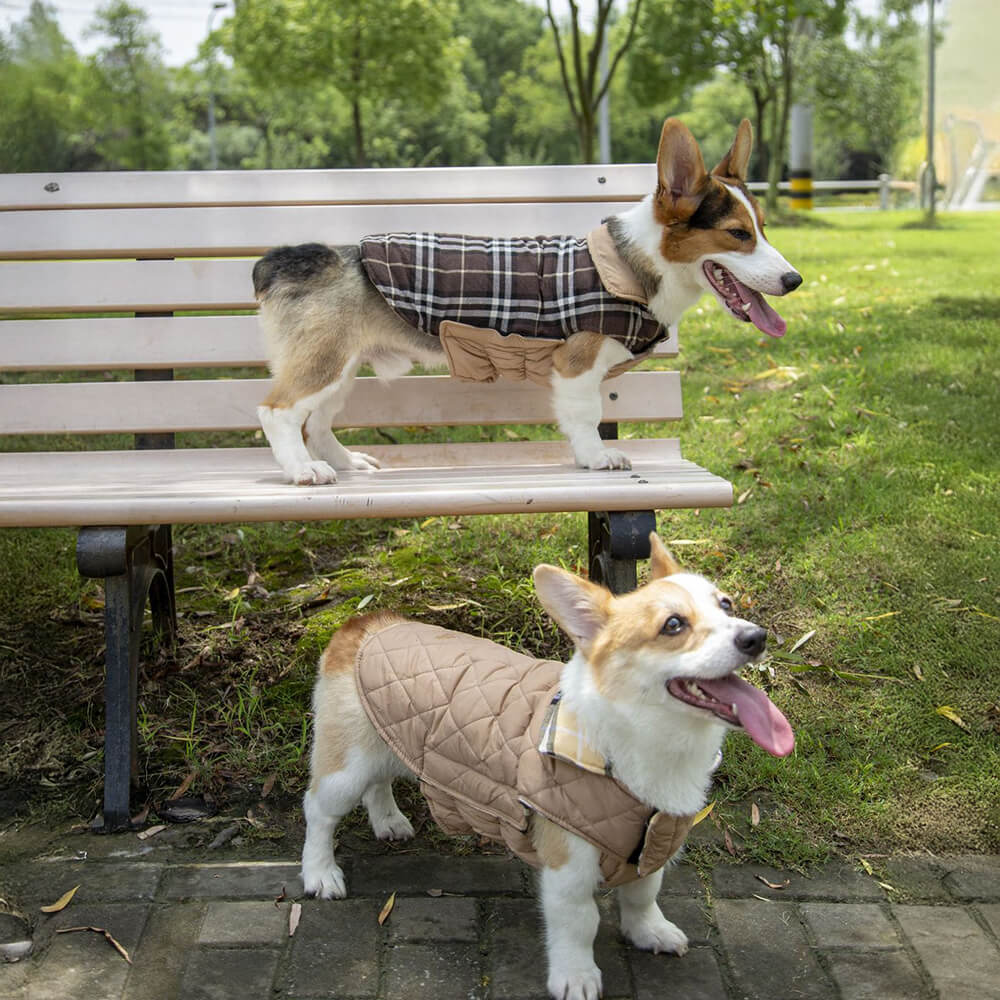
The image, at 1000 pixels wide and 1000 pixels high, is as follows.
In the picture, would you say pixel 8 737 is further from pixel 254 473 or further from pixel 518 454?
pixel 518 454

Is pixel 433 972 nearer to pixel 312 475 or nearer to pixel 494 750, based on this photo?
pixel 494 750

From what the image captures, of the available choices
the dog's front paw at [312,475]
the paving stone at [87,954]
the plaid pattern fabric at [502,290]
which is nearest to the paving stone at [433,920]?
the paving stone at [87,954]

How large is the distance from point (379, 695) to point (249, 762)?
843mm

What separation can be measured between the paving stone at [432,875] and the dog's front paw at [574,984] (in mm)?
407

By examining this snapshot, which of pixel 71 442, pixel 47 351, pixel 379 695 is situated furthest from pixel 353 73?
pixel 379 695

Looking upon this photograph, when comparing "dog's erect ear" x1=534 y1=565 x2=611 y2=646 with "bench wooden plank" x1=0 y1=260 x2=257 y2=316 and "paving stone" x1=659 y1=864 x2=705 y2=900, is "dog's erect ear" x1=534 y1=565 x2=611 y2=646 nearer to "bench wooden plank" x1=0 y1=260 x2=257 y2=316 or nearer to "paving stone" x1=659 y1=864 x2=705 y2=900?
"paving stone" x1=659 y1=864 x2=705 y2=900

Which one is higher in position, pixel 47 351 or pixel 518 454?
pixel 47 351

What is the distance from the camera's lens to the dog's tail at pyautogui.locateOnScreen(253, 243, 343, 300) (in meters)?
3.29

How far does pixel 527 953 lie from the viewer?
2.47 meters

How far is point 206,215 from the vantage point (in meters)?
3.74

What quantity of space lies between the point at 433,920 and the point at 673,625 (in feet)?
3.08

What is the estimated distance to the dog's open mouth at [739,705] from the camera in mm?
2104

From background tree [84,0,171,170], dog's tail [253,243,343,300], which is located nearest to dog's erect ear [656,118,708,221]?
dog's tail [253,243,343,300]

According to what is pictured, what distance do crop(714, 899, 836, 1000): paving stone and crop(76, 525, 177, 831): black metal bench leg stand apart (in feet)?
4.94
